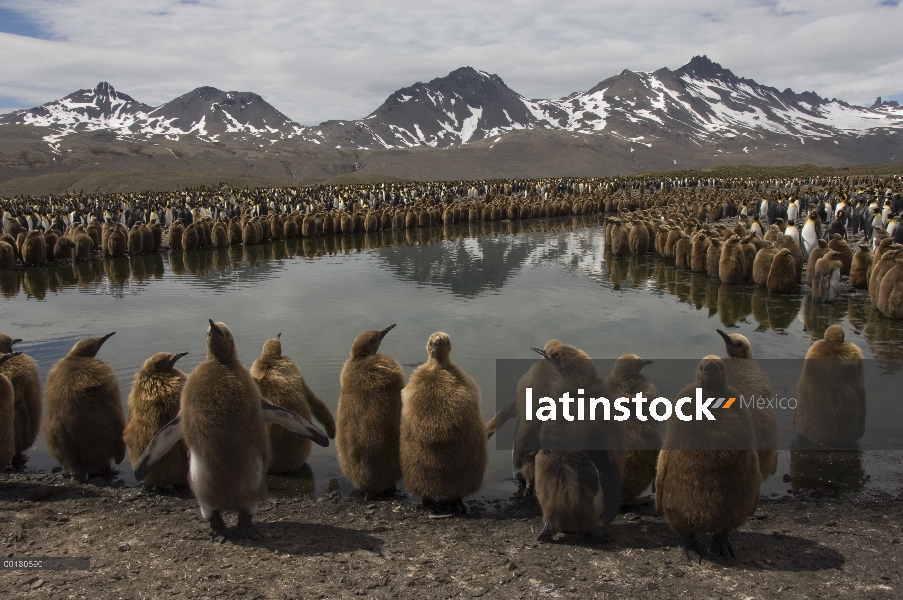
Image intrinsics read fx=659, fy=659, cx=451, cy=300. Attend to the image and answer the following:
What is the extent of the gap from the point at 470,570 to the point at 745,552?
1.52 metres

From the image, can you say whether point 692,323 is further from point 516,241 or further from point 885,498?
point 516,241

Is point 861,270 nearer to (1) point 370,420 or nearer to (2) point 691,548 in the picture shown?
(2) point 691,548

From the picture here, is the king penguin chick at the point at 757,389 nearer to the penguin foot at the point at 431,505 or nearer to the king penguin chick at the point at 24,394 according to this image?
the penguin foot at the point at 431,505

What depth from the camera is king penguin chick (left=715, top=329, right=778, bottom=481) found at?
411 centimetres

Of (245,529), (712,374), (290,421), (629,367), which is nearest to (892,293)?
(629,367)

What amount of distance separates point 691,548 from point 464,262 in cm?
1370

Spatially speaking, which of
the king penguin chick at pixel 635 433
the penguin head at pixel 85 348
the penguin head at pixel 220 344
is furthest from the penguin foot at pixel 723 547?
the penguin head at pixel 85 348

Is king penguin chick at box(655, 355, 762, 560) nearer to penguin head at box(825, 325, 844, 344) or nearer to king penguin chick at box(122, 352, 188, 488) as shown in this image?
penguin head at box(825, 325, 844, 344)

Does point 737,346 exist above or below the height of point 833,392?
above

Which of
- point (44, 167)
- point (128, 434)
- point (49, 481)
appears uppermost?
point (44, 167)

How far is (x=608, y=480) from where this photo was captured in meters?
3.63

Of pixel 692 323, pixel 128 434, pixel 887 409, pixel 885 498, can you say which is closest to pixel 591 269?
pixel 692 323

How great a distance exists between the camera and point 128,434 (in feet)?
15.1

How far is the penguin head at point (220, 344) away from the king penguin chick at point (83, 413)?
135 cm
